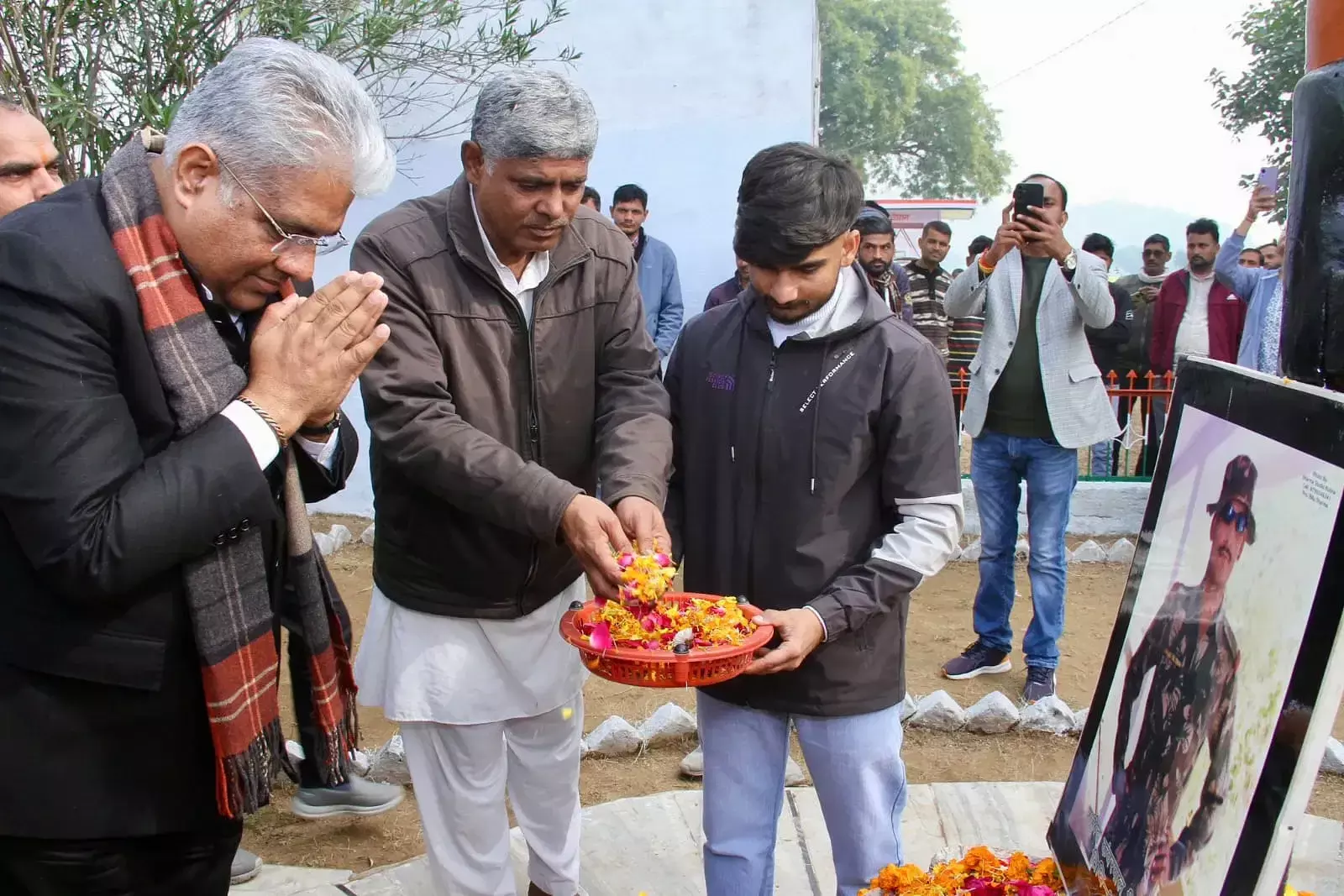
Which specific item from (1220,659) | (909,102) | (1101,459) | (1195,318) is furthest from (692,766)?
(909,102)

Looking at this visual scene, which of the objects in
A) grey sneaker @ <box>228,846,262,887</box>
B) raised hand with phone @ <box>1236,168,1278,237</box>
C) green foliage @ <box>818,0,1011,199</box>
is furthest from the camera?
green foliage @ <box>818,0,1011,199</box>

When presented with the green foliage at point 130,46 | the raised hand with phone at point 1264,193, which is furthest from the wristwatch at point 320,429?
the raised hand with phone at point 1264,193

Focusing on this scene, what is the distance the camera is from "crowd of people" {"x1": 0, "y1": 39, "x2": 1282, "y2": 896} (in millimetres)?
1817

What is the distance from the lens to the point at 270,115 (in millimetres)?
1842

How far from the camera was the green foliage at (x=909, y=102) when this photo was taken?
53.3 m

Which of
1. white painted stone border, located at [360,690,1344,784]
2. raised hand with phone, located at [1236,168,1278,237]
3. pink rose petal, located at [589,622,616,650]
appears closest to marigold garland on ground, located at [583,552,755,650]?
pink rose petal, located at [589,622,616,650]

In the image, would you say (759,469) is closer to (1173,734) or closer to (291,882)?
(1173,734)

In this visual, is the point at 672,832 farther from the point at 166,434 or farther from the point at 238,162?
the point at 238,162

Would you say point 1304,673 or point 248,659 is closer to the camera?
point 1304,673

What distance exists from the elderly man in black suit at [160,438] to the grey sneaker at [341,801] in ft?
6.72

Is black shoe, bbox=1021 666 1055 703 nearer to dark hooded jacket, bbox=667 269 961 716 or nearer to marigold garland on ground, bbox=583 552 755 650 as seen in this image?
dark hooded jacket, bbox=667 269 961 716

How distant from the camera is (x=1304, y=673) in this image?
1368 mm

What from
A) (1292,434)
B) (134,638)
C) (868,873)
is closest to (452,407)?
(134,638)

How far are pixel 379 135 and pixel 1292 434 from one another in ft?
5.16
